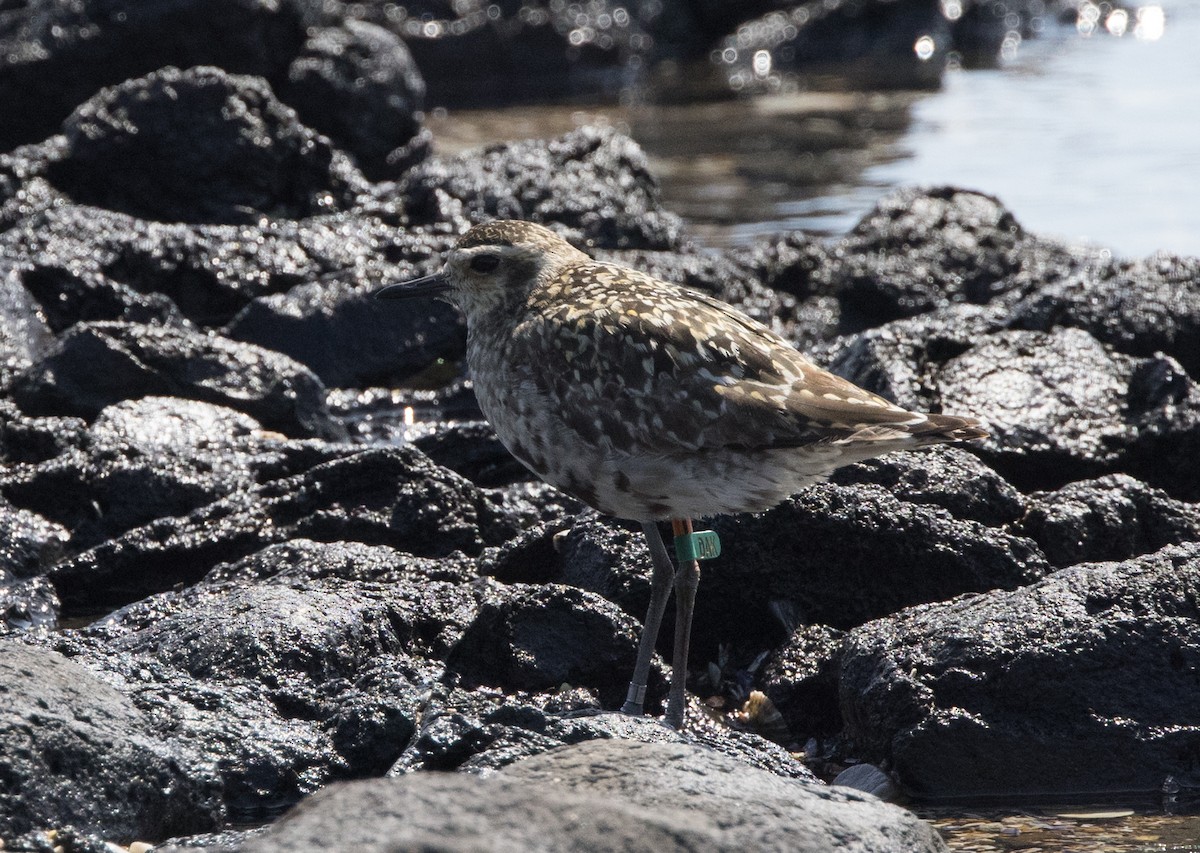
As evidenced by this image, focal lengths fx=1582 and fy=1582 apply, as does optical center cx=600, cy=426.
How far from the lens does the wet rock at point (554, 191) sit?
12.4m

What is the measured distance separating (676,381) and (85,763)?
2.45m

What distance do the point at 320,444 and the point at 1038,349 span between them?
3.99 meters

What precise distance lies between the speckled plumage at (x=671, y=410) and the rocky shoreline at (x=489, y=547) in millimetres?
668

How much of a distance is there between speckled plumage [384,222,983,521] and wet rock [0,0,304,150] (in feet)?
33.8

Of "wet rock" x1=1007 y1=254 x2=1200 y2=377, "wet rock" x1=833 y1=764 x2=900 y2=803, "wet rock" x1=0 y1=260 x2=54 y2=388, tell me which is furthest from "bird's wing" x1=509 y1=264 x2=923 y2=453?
"wet rock" x1=0 y1=260 x2=54 y2=388

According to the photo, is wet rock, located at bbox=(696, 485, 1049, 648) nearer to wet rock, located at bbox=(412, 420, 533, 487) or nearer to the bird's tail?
the bird's tail

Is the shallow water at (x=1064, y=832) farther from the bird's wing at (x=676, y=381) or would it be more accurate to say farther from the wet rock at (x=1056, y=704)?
the bird's wing at (x=676, y=381)

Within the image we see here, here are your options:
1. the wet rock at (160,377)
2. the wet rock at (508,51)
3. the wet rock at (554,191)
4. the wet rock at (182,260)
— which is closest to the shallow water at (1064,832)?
the wet rock at (160,377)

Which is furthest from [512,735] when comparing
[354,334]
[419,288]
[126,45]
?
[126,45]

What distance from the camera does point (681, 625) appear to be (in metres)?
6.20

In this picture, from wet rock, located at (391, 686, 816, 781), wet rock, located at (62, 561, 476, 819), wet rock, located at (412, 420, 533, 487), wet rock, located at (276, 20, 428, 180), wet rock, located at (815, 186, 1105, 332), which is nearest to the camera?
wet rock, located at (391, 686, 816, 781)

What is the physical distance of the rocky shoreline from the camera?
4871 mm

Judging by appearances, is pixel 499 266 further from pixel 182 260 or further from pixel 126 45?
pixel 126 45

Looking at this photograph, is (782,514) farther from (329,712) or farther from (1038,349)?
(1038,349)
